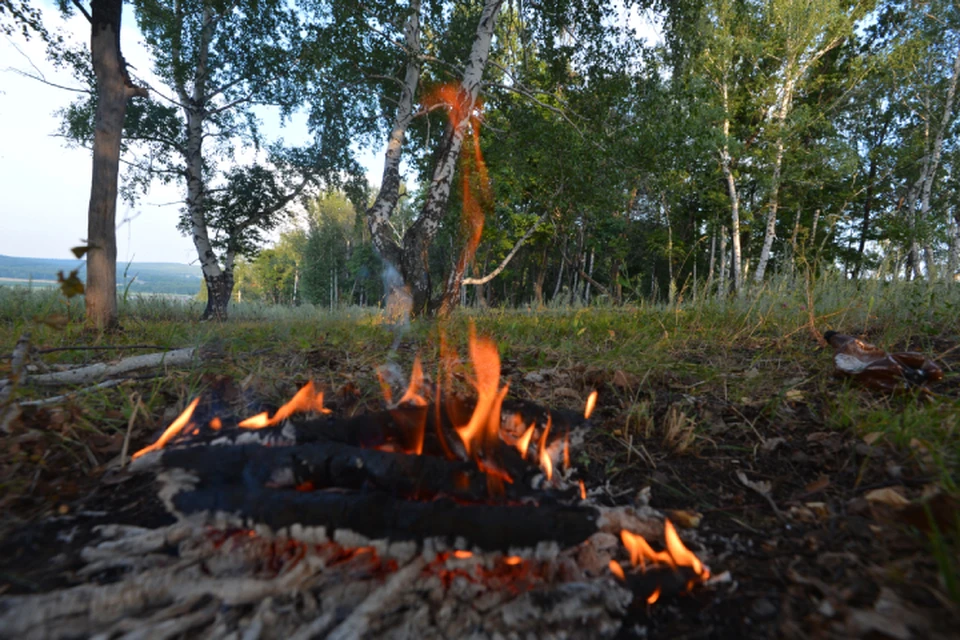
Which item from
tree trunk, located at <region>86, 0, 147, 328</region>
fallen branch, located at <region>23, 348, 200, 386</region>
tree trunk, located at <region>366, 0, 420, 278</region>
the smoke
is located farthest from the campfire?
tree trunk, located at <region>366, 0, 420, 278</region>

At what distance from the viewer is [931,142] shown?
20.5 m

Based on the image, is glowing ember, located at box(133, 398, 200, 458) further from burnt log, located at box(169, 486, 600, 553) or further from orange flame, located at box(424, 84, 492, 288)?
orange flame, located at box(424, 84, 492, 288)

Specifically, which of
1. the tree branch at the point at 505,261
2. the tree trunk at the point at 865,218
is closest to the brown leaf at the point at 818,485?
the tree branch at the point at 505,261

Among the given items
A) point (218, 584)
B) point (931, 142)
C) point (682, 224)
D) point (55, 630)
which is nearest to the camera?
point (55, 630)

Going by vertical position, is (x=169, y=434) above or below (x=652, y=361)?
below

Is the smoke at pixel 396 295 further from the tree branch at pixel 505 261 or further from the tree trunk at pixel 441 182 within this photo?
the tree branch at pixel 505 261

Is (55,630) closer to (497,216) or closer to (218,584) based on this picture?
(218,584)

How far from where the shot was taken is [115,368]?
266cm

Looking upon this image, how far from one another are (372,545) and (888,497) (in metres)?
1.83

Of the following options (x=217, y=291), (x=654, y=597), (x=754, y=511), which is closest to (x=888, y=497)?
(x=754, y=511)

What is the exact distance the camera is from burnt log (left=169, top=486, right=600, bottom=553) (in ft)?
4.42

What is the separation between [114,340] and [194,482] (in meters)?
4.17

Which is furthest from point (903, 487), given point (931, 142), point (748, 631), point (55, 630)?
point (931, 142)

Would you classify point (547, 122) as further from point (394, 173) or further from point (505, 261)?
point (505, 261)
